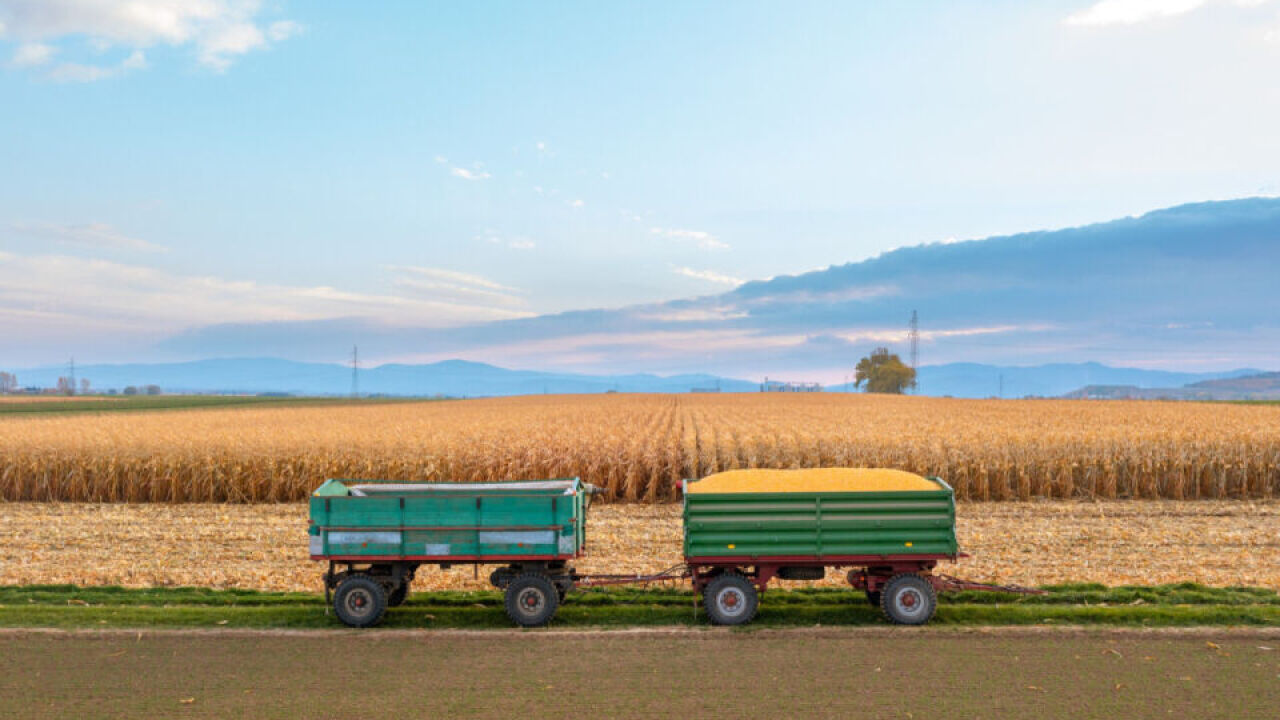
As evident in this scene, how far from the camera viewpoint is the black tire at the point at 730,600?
1029cm

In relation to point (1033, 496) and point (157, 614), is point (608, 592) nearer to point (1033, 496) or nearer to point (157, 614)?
point (157, 614)

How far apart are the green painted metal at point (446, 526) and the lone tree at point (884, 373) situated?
14834 cm

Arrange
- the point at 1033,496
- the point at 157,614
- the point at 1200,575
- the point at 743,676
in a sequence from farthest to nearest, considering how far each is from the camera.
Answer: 1. the point at 1033,496
2. the point at 1200,575
3. the point at 157,614
4. the point at 743,676

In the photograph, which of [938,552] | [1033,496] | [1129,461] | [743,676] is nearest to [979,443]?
[1033,496]

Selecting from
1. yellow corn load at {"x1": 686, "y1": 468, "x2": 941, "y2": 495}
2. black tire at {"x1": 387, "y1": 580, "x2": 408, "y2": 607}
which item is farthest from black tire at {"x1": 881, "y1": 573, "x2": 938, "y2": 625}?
black tire at {"x1": 387, "y1": 580, "x2": 408, "y2": 607}

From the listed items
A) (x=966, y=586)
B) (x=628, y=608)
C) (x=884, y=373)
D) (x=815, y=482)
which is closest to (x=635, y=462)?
(x=628, y=608)

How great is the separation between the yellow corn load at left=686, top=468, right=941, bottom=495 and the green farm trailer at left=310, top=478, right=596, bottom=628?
198 centimetres

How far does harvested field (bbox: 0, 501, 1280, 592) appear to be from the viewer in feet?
43.3

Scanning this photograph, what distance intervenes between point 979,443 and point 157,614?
64.5 feet

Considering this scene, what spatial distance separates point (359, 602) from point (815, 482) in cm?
620

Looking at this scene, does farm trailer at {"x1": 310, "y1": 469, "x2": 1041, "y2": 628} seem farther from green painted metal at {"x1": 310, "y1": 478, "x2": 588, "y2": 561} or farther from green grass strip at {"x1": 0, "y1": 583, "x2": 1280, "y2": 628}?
green grass strip at {"x1": 0, "y1": 583, "x2": 1280, "y2": 628}

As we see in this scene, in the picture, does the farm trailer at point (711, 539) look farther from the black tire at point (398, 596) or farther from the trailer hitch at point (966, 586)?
the black tire at point (398, 596)

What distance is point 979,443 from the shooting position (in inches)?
878

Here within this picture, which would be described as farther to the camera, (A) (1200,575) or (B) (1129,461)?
(B) (1129,461)
